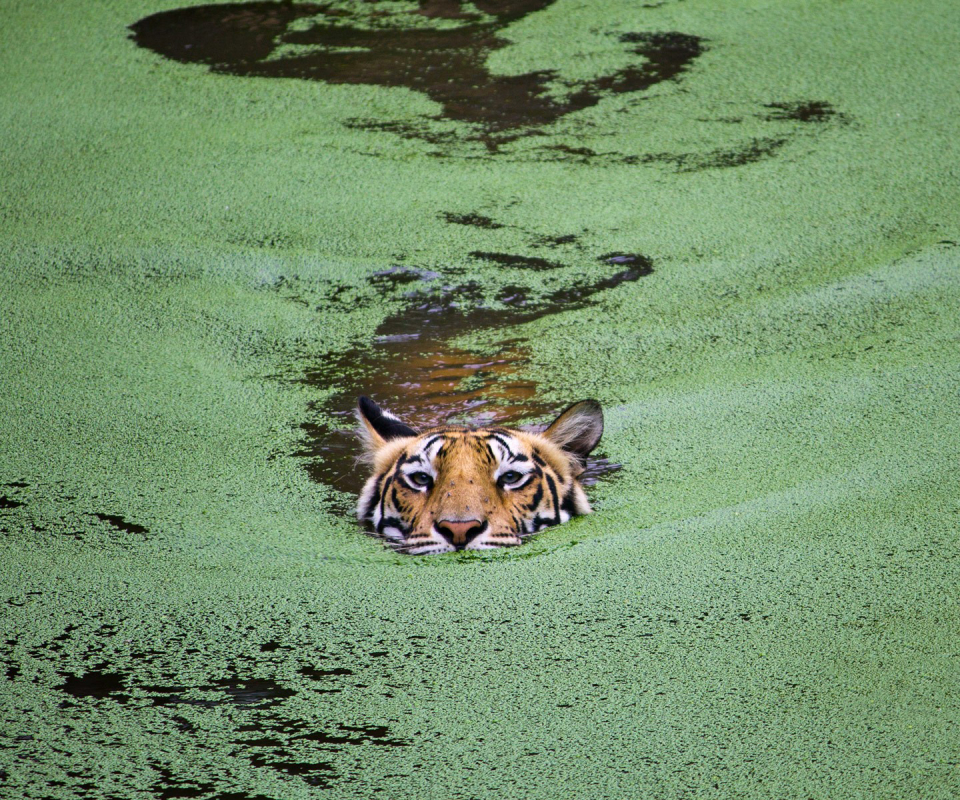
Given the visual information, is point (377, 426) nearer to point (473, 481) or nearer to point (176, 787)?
point (473, 481)

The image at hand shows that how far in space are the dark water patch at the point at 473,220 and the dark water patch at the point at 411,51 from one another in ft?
1.76

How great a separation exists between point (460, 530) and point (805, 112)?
2.86 metres

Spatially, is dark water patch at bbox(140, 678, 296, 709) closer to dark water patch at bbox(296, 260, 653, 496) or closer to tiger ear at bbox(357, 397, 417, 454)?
dark water patch at bbox(296, 260, 653, 496)

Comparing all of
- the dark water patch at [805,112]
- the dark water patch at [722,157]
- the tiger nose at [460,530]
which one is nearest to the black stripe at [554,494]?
the tiger nose at [460,530]

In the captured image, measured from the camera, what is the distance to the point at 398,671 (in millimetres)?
1841

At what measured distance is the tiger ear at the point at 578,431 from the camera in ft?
8.50

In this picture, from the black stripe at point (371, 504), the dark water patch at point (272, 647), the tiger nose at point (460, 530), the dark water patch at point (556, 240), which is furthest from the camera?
the dark water patch at point (556, 240)

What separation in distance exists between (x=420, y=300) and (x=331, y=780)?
2.13m

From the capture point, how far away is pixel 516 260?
370cm

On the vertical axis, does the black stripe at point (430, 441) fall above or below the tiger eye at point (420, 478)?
above

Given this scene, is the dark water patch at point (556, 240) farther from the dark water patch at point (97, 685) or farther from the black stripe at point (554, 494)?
the dark water patch at point (97, 685)

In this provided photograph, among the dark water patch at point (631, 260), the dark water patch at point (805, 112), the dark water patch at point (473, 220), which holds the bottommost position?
the dark water patch at point (631, 260)

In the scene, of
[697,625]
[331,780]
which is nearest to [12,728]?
[331,780]

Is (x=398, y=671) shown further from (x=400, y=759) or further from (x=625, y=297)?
(x=625, y=297)
